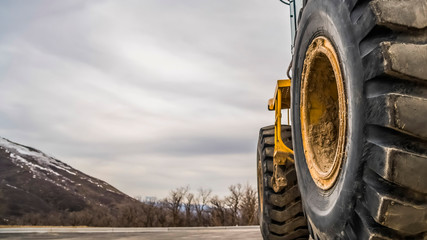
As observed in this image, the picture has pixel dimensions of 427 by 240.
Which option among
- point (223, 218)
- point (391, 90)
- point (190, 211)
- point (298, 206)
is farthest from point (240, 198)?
point (391, 90)

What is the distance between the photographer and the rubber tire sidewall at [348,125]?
1991mm

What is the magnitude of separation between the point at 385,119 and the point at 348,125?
1.12 ft

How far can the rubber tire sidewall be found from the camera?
1.99 m

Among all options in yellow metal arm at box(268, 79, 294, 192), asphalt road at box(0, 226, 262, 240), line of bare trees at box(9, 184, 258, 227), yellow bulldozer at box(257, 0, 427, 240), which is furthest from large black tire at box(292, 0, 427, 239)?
line of bare trees at box(9, 184, 258, 227)

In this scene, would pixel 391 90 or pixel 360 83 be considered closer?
pixel 391 90

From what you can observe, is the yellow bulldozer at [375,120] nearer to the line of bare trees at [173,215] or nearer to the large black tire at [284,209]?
the large black tire at [284,209]

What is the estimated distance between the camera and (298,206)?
445cm

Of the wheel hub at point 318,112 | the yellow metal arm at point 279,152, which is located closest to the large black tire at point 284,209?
the yellow metal arm at point 279,152

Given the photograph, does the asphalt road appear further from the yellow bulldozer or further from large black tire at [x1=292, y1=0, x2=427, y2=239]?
large black tire at [x1=292, y1=0, x2=427, y2=239]

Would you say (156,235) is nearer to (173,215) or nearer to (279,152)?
(279,152)

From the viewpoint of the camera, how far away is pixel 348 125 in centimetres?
212

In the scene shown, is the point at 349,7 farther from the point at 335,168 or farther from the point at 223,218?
the point at 223,218

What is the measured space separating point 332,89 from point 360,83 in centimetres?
101

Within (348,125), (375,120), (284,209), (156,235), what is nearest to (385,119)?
(375,120)
